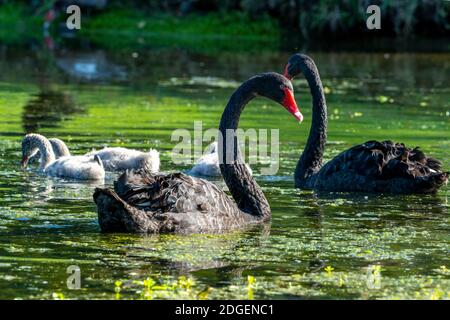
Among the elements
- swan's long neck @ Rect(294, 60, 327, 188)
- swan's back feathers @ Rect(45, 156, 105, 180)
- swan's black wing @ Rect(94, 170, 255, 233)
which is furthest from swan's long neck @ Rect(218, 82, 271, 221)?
swan's back feathers @ Rect(45, 156, 105, 180)

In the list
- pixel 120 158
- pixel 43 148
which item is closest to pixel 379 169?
pixel 120 158

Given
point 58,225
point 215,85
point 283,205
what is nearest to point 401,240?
point 283,205

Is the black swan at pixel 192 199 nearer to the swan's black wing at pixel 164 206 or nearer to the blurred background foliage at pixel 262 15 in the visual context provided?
the swan's black wing at pixel 164 206

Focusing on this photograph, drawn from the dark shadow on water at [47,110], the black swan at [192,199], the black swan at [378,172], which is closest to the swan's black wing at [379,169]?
the black swan at [378,172]

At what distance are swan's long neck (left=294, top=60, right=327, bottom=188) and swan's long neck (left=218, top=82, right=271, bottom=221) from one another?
69.2 inches

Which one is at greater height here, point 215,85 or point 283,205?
point 215,85

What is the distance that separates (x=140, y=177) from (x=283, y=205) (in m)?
1.66

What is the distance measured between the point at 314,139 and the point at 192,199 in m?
3.02

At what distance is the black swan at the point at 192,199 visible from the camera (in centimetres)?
714

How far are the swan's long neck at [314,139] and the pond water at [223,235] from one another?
0.18 meters

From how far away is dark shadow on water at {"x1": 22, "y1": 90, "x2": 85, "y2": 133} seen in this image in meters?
13.3

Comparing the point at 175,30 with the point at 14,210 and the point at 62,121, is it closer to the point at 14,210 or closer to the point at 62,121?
the point at 62,121

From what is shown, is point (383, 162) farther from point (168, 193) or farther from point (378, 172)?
point (168, 193)
